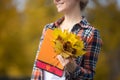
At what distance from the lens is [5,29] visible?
20.4 meters

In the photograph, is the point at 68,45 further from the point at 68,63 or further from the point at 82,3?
the point at 82,3

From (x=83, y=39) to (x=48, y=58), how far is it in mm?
253

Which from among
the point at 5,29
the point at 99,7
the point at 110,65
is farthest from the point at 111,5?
the point at 5,29

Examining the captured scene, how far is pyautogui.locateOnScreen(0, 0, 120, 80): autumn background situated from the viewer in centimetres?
1930

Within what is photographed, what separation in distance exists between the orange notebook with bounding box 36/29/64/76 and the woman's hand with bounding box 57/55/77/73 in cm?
8

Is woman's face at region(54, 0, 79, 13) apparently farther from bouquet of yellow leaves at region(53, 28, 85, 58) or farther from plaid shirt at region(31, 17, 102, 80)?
bouquet of yellow leaves at region(53, 28, 85, 58)

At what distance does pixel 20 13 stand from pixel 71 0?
17.8m

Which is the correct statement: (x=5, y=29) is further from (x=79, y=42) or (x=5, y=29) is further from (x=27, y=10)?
(x=79, y=42)

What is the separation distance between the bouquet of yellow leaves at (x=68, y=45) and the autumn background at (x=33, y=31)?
48.9 feet

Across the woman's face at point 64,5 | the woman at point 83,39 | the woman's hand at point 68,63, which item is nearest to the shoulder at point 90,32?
the woman at point 83,39

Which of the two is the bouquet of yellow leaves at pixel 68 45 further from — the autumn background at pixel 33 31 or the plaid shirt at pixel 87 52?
the autumn background at pixel 33 31

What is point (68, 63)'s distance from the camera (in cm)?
369

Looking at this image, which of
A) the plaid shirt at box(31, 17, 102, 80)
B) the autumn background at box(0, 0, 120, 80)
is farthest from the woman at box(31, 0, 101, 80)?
the autumn background at box(0, 0, 120, 80)

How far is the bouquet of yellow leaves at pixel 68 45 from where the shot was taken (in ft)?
12.1
